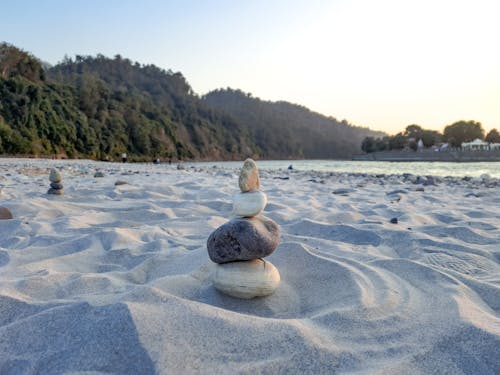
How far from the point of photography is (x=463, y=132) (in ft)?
199

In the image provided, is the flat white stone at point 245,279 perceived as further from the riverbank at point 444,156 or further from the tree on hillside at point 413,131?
the tree on hillside at point 413,131

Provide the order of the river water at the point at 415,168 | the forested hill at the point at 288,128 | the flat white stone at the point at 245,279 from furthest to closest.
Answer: the forested hill at the point at 288,128, the river water at the point at 415,168, the flat white stone at the point at 245,279

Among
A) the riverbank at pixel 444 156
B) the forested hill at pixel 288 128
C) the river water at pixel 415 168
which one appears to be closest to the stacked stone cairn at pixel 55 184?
the river water at pixel 415 168

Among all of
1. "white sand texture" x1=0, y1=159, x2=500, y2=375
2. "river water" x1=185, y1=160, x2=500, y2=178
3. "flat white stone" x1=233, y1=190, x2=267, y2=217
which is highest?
"flat white stone" x1=233, y1=190, x2=267, y2=217

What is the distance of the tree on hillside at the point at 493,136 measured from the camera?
58219mm

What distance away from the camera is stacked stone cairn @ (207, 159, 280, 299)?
66.7 inches

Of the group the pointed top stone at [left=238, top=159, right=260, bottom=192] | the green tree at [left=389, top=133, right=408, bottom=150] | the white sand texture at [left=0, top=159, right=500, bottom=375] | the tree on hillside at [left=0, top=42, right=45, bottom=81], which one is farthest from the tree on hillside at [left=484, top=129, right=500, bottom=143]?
the pointed top stone at [left=238, top=159, right=260, bottom=192]

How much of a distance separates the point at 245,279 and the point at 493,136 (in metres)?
68.5

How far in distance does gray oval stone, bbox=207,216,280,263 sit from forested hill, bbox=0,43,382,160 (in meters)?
25.2

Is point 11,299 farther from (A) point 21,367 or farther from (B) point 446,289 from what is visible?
(B) point 446,289

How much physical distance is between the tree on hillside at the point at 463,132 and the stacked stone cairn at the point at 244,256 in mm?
67836

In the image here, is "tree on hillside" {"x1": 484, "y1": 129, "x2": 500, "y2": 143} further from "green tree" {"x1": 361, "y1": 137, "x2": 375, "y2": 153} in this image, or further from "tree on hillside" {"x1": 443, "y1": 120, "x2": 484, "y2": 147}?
"green tree" {"x1": 361, "y1": 137, "x2": 375, "y2": 153}

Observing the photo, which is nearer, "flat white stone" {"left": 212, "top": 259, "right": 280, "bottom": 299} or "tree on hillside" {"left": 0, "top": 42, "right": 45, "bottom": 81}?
"flat white stone" {"left": 212, "top": 259, "right": 280, "bottom": 299}

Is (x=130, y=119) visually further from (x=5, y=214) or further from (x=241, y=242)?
(x=241, y=242)
